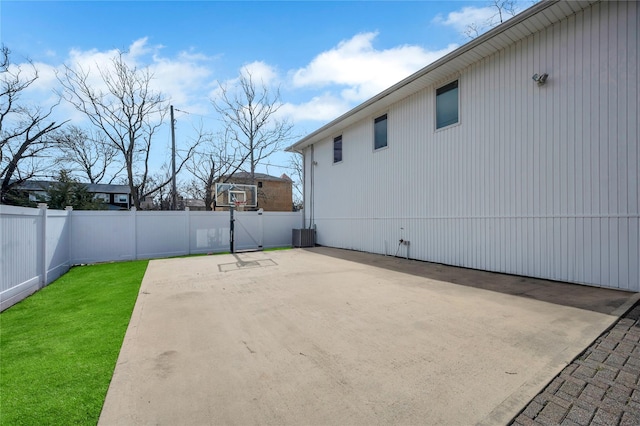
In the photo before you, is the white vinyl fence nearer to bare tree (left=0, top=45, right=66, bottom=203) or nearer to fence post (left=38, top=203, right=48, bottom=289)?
fence post (left=38, top=203, right=48, bottom=289)

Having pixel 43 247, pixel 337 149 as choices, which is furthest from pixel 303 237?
pixel 43 247

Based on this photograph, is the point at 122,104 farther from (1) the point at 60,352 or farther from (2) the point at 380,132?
(1) the point at 60,352

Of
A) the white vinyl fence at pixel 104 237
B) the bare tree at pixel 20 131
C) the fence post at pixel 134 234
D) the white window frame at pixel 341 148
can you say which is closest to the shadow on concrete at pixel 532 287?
the white window frame at pixel 341 148

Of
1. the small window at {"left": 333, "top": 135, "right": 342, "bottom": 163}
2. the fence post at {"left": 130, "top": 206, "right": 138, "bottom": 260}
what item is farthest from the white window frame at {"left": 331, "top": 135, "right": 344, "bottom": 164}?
the fence post at {"left": 130, "top": 206, "right": 138, "bottom": 260}

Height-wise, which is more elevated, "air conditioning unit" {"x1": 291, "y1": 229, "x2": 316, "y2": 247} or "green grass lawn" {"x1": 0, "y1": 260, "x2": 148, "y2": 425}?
"air conditioning unit" {"x1": 291, "y1": 229, "x2": 316, "y2": 247}

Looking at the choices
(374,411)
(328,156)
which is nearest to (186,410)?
(374,411)

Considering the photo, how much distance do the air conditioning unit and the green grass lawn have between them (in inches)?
324

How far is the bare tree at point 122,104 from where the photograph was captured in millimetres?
16172

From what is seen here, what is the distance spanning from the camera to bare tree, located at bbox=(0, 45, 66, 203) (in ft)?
48.3

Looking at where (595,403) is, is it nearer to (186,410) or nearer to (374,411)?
(374,411)

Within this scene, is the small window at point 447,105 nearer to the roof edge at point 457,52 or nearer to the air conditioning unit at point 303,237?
the roof edge at point 457,52

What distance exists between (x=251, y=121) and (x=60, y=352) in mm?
19338

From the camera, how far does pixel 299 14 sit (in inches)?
348

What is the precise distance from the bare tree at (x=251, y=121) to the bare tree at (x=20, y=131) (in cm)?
915
